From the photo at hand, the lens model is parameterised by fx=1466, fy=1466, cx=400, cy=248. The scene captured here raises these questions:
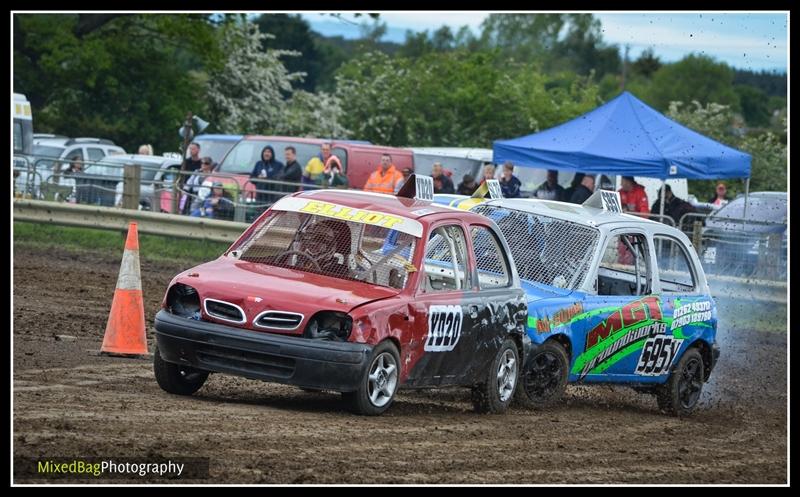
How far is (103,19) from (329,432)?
1344 inches

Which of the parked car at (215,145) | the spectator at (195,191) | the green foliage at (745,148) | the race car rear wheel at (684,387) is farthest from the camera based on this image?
the green foliage at (745,148)

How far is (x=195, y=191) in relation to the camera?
902 inches

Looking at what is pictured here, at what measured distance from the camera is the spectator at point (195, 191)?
74.3ft

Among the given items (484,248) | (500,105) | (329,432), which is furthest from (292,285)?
(500,105)

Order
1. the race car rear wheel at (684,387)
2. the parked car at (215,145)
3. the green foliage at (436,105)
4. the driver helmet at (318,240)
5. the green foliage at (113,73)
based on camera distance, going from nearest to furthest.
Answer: the driver helmet at (318,240)
the race car rear wheel at (684,387)
the parked car at (215,145)
the green foliage at (113,73)
the green foliage at (436,105)

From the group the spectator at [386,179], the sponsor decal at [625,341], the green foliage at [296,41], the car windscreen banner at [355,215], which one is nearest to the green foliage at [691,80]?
the green foliage at [296,41]

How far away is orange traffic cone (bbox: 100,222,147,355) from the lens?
37.2ft

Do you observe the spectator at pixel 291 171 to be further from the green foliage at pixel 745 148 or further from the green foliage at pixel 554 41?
the green foliage at pixel 554 41

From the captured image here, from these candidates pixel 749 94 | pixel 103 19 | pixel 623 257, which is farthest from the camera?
pixel 749 94

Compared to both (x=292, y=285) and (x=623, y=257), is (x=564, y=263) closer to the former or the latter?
(x=623, y=257)

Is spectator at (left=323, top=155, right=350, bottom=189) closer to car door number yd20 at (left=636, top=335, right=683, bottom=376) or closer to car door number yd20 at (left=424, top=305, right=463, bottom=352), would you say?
car door number yd20 at (left=636, top=335, right=683, bottom=376)

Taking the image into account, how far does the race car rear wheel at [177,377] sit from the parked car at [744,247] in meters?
11.7

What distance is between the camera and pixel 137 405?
905 centimetres
